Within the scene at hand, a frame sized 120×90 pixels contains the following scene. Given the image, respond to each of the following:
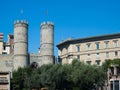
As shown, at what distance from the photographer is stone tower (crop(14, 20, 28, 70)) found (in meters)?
91.7

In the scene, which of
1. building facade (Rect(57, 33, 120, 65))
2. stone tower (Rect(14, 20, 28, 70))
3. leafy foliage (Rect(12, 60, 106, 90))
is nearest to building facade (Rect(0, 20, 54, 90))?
stone tower (Rect(14, 20, 28, 70))

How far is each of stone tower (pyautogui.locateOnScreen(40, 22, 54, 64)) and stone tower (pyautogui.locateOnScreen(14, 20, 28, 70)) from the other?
179 inches

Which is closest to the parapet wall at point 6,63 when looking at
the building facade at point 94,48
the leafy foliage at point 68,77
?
the building facade at point 94,48

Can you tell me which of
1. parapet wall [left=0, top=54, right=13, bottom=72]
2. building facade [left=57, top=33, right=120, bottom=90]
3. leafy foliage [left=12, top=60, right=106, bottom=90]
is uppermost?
building facade [left=57, top=33, right=120, bottom=90]

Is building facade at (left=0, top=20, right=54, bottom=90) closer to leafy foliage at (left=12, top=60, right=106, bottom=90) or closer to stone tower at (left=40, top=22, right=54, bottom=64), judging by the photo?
stone tower at (left=40, top=22, right=54, bottom=64)

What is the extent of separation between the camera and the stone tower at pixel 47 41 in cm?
9506

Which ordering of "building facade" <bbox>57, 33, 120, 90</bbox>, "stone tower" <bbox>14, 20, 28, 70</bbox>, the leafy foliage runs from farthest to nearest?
"stone tower" <bbox>14, 20, 28, 70</bbox> < "building facade" <bbox>57, 33, 120, 90</bbox> < the leafy foliage

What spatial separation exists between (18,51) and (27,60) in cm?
340

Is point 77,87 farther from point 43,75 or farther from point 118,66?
point 118,66

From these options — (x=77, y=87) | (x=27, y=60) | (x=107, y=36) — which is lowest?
(x=77, y=87)

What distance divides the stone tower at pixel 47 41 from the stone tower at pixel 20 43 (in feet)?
14.9

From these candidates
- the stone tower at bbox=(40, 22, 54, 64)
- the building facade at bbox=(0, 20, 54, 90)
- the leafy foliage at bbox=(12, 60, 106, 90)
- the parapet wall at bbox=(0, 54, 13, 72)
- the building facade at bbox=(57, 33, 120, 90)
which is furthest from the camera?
the stone tower at bbox=(40, 22, 54, 64)

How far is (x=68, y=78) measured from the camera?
6488 cm

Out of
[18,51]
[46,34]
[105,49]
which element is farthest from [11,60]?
[105,49]
